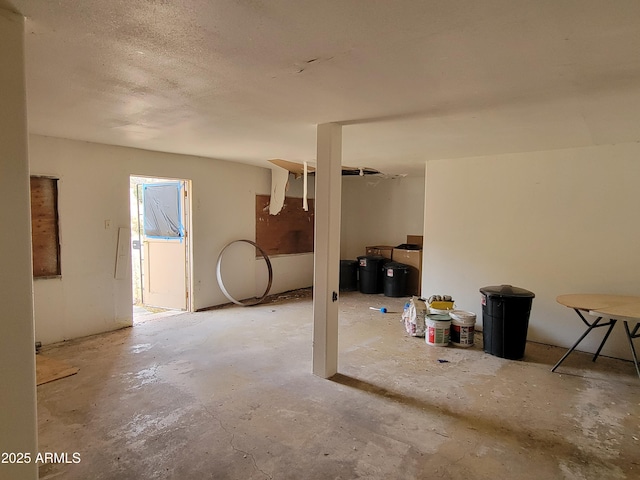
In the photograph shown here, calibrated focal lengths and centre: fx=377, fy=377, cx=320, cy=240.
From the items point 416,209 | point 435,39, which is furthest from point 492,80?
point 416,209

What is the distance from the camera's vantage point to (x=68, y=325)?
422cm

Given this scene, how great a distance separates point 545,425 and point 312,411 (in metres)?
1.64

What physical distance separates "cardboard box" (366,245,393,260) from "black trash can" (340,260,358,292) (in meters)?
0.37

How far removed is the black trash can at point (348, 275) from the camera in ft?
24.0

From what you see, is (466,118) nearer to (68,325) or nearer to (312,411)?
(312,411)

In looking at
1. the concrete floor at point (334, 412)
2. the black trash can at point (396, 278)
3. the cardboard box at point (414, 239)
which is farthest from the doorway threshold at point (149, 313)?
the cardboard box at point (414, 239)

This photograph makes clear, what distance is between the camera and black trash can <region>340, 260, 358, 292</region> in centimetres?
731

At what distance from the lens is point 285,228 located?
7.00 meters

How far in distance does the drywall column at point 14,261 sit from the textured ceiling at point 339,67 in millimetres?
232

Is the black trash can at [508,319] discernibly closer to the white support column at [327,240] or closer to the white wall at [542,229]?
the white wall at [542,229]

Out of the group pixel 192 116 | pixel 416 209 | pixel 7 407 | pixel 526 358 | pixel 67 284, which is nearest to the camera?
pixel 7 407

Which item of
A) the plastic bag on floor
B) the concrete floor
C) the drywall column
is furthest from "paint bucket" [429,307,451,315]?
the drywall column

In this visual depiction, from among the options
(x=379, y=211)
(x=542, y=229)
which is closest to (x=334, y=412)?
(x=542, y=229)

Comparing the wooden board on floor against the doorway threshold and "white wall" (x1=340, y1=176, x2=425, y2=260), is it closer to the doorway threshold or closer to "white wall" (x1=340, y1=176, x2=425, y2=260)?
the doorway threshold
